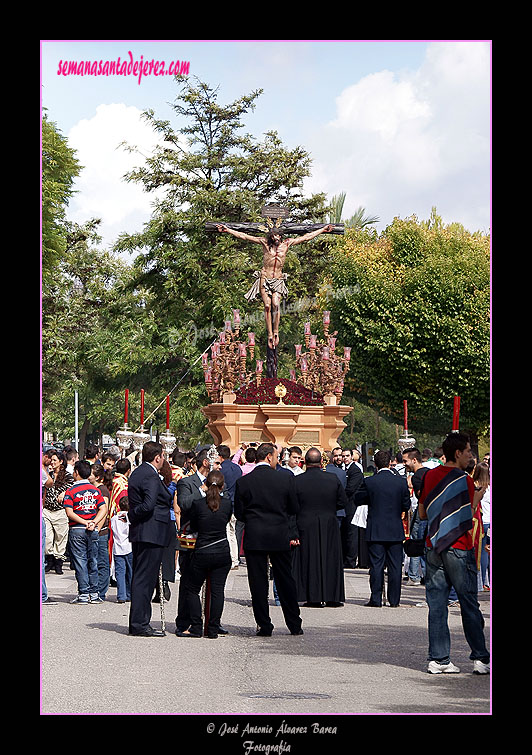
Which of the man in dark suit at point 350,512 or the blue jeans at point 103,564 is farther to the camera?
the man in dark suit at point 350,512

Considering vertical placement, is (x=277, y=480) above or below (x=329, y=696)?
above

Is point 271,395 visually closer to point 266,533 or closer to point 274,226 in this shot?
point 274,226

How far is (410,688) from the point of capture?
917 cm

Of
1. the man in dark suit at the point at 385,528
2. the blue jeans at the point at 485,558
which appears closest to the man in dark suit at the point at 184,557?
the man in dark suit at the point at 385,528

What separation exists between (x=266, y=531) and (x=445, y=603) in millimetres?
2896

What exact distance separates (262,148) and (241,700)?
3700cm

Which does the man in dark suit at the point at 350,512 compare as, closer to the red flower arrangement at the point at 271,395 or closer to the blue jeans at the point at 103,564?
the blue jeans at the point at 103,564

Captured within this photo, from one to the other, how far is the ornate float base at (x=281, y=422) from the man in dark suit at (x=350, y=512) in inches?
376

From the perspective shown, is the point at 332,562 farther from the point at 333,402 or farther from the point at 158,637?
the point at 333,402

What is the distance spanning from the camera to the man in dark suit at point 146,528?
12.4m

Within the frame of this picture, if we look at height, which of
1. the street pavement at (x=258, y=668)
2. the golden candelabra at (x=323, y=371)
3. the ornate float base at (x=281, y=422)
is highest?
the golden candelabra at (x=323, y=371)

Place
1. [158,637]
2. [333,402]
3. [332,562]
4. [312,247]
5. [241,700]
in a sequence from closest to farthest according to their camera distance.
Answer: [241,700], [158,637], [332,562], [333,402], [312,247]

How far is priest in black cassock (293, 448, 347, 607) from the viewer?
1491 centimetres

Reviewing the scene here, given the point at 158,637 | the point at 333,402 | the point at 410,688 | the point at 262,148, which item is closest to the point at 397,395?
the point at 262,148
